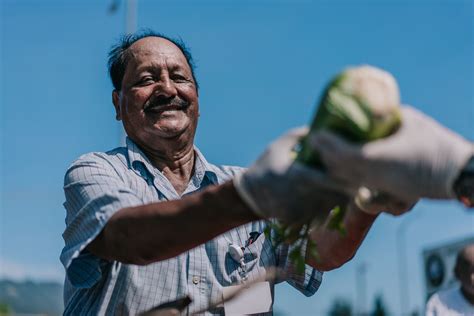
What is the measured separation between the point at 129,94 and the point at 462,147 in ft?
7.51

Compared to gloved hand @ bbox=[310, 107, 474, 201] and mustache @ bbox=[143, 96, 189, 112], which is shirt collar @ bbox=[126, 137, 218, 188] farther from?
gloved hand @ bbox=[310, 107, 474, 201]

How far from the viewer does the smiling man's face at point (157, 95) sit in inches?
172

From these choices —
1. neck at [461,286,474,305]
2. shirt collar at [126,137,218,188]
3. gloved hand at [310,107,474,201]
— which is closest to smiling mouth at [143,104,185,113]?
shirt collar at [126,137,218,188]

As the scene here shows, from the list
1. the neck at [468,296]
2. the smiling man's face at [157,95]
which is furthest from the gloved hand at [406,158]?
the neck at [468,296]

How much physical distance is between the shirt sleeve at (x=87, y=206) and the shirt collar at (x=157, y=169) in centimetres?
28

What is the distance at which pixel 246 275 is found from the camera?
407cm

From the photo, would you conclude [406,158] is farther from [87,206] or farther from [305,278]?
[305,278]

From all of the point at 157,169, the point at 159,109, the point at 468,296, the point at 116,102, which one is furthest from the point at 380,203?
the point at 468,296

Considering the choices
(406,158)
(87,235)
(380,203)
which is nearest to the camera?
(406,158)

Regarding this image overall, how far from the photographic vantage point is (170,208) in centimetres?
309

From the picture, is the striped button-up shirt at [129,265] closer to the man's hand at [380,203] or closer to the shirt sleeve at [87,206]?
the shirt sleeve at [87,206]

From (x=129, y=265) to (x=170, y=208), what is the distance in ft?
2.58

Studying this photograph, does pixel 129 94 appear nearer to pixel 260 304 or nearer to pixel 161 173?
pixel 161 173

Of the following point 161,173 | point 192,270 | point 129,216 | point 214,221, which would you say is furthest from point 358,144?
point 161,173
